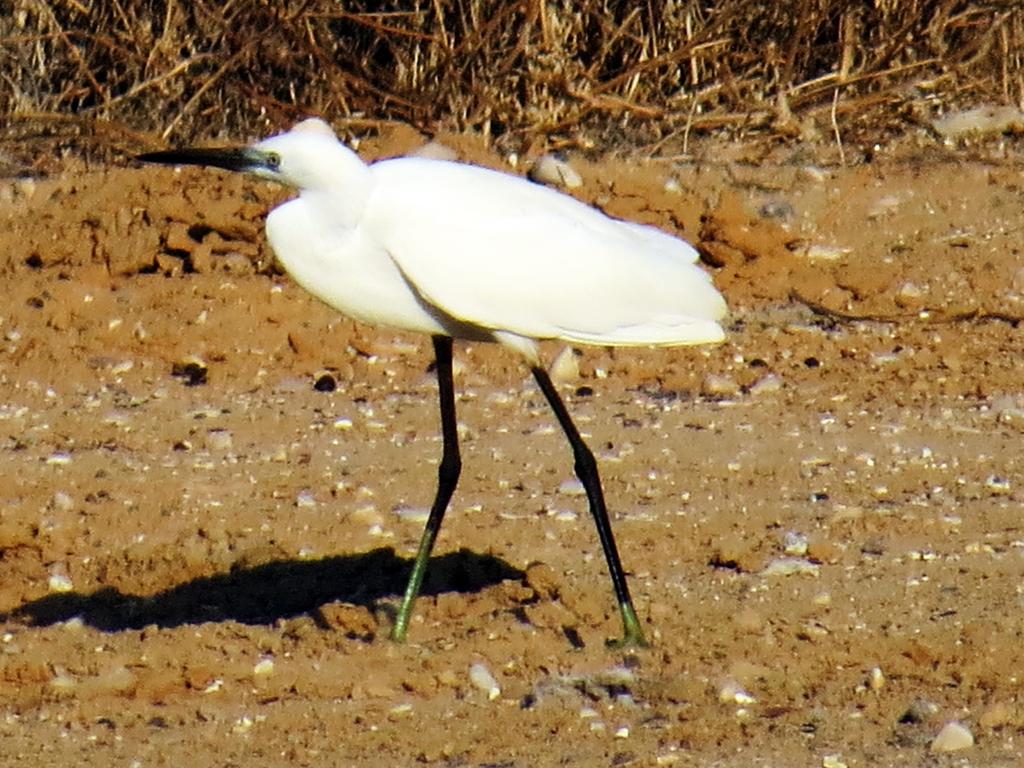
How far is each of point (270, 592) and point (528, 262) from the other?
56.1 inches

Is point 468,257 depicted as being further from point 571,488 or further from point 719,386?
point 719,386

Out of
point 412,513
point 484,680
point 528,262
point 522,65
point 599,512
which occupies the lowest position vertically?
point 412,513

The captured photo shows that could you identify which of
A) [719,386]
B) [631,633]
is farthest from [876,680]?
[719,386]

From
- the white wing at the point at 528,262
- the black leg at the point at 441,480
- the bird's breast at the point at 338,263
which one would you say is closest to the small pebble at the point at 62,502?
the black leg at the point at 441,480

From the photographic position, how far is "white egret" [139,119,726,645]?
14.6 feet

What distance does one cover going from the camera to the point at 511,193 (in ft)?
15.4

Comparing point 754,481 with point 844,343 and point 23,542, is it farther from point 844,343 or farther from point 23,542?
point 23,542

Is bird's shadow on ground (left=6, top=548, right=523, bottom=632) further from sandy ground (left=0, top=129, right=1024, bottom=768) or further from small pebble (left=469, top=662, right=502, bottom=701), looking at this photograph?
small pebble (left=469, top=662, right=502, bottom=701)

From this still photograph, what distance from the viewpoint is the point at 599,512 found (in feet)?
16.2

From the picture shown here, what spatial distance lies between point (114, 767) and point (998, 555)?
2483mm

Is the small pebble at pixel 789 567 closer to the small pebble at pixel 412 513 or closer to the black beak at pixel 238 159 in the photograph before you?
the small pebble at pixel 412 513

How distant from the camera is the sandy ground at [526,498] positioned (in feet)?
14.8

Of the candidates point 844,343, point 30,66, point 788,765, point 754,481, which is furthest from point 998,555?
point 30,66

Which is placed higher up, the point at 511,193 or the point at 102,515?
the point at 511,193
